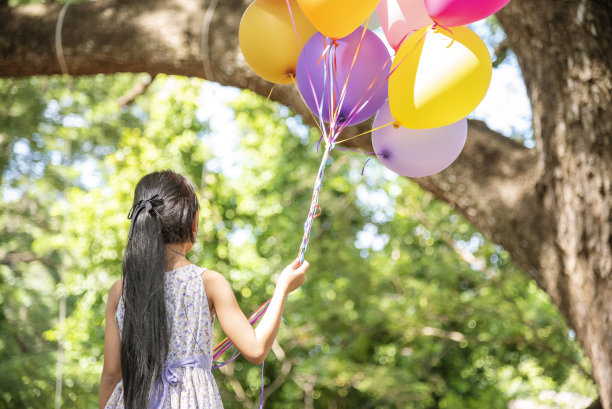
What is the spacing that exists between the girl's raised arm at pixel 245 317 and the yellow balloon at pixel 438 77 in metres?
0.47

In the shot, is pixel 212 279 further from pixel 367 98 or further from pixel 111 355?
pixel 367 98

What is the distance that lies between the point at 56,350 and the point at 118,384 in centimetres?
451

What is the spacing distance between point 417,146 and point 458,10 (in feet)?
1.20

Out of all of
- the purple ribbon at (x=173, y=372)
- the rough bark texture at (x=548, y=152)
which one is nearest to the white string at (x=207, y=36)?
the rough bark texture at (x=548, y=152)

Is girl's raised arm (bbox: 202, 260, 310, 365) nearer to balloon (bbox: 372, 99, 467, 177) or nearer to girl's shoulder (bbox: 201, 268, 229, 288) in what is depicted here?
girl's shoulder (bbox: 201, 268, 229, 288)

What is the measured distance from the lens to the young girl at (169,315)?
4.50 ft

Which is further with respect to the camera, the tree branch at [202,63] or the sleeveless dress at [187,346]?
the tree branch at [202,63]

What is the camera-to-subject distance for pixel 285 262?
579 centimetres

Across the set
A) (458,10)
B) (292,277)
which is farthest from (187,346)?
(458,10)

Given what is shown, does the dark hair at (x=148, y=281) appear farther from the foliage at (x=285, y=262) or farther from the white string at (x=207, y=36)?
the foliage at (x=285, y=262)

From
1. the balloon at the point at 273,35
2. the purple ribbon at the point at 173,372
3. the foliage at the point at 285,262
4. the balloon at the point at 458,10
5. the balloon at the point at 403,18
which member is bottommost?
the foliage at the point at 285,262

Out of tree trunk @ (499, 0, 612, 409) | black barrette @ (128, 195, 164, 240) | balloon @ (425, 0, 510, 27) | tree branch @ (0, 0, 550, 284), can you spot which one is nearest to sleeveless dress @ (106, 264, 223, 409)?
black barrette @ (128, 195, 164, 240)

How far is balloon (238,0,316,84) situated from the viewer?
1.77 m

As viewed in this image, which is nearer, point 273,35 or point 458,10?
point 458,10
